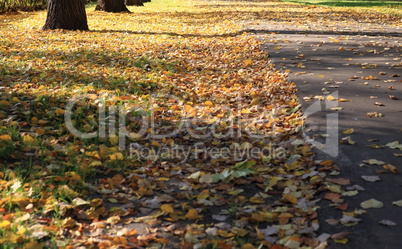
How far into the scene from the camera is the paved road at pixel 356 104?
2.89 m

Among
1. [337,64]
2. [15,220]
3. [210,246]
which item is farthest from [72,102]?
[337,64]

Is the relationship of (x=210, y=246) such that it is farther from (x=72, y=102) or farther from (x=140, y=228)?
(x=72, y=102)

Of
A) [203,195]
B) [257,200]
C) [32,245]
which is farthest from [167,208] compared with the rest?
[32,245]

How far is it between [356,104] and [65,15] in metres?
8.89

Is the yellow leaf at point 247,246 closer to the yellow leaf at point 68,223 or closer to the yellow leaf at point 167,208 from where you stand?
the yellow leaf at point 167,208

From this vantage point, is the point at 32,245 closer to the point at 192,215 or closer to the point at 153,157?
the point at 192,215

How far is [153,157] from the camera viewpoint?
418 cm

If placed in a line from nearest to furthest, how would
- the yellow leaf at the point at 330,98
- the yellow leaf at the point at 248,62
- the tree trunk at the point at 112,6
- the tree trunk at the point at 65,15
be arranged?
the yellow leaf at the point at 330,98 < the yellow leaf at the point at 248,62 < the tree trunk at the point at 65,15 < the tree trunk at the point at 112,6

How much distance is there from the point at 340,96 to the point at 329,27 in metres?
7.70

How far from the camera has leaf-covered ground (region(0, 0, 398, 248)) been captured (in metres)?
2.88

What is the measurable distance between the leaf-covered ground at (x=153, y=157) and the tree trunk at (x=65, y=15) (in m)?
3.91

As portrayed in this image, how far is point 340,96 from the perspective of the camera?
542cm

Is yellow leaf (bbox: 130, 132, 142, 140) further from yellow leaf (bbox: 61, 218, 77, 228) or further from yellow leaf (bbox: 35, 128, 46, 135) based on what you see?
yellow leaf (bbox: 61, 218, 77, 228)

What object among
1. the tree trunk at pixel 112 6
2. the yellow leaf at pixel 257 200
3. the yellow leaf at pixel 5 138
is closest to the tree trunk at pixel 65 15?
the tree trunk at pixel 112 6
